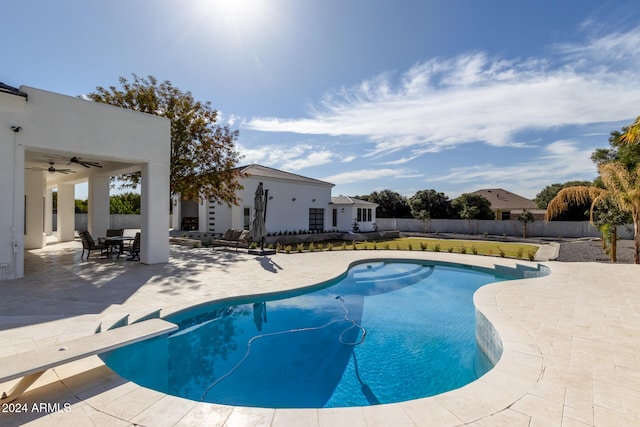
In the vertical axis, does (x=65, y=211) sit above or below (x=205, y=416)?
above

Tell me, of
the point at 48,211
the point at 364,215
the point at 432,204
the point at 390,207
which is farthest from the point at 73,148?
the point at 432,204

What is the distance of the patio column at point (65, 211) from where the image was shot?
1873 centimetres

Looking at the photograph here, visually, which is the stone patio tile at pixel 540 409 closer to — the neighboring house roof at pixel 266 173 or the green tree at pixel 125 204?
the neighboring house roof at pixel 266 173

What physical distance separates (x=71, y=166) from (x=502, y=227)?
120 feet

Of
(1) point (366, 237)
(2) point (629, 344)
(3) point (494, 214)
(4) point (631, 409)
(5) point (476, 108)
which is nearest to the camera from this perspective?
(4) point (631, 409)

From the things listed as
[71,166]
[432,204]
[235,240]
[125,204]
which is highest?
[71,166]

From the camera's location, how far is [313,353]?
→ 576 centimetres

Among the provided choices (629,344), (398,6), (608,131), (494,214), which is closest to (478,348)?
(629,344)

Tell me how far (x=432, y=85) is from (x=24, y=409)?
15.7 m

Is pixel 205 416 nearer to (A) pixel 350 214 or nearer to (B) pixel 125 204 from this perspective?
(A) pixel 350 214

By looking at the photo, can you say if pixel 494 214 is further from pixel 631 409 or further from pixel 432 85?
pixel 631 409

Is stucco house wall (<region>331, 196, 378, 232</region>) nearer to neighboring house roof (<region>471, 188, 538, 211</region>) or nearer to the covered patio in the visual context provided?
the covered patio

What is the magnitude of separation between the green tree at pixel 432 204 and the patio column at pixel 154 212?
110 ft

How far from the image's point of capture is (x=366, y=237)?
2708cm
